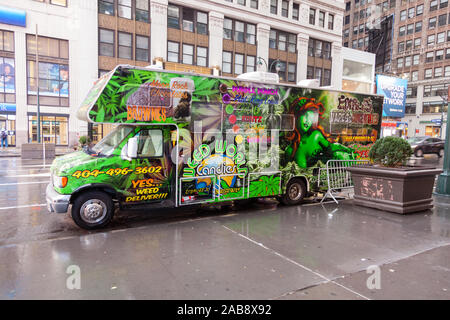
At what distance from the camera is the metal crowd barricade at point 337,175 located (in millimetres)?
8898

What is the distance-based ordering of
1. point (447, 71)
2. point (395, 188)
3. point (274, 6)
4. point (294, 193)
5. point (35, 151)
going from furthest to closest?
point (447, 71)
point (274, 6)
point (35, 151)
point (294, 193)
point (395, 188)

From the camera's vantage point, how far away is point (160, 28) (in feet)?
88.8

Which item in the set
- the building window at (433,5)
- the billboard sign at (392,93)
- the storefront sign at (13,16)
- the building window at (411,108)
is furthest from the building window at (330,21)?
the building window at (411,108)

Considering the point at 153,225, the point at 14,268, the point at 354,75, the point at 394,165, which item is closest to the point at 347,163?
the point at 394,165

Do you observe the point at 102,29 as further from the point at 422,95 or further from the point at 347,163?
the point at 422,95

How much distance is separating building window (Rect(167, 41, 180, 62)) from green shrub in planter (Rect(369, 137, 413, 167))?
23.3 metres

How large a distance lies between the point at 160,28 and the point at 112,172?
24.0m

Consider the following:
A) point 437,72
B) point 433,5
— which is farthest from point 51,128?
point 433,5

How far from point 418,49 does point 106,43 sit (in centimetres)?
5995

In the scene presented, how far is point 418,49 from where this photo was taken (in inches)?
2405

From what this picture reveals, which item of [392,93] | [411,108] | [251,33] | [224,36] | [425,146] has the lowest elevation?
[425,146]

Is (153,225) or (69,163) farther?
(153,225)

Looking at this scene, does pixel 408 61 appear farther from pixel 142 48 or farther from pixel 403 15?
pixel 142 48

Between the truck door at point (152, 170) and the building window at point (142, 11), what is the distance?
23497mm
